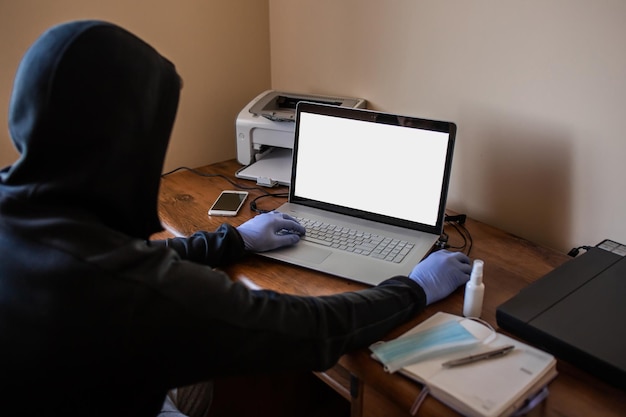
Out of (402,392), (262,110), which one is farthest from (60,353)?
(262,110)

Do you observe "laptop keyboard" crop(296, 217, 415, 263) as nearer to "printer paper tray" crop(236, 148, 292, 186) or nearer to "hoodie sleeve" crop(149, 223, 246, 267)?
"hoodie sleeve" crop(149, 223, 246, 267)

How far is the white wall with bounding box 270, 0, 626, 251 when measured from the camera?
1075 millimetres

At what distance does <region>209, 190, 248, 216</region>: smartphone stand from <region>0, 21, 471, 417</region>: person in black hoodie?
0.60 meters

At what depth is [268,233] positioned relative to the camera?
1.14 metres

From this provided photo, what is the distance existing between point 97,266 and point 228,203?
766 millimetres

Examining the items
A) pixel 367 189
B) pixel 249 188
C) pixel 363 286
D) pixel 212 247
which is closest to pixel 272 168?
pixel 249 188

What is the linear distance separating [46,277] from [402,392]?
20.5 inches

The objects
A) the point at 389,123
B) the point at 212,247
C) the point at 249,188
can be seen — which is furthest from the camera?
the point at 249,188

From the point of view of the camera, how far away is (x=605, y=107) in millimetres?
1069

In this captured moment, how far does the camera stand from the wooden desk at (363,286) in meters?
0.77

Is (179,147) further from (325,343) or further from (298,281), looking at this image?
(325,343)

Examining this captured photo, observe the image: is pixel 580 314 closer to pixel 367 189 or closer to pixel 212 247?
pixel 367 189

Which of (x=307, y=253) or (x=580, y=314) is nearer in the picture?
(x=580, y=314)

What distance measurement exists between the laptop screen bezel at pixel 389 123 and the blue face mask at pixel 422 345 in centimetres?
37
